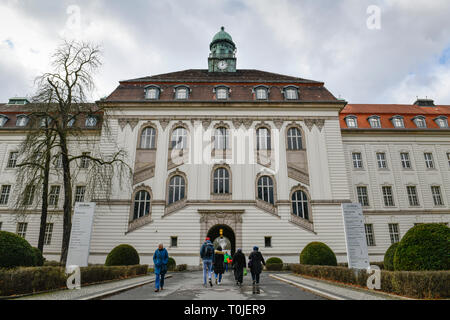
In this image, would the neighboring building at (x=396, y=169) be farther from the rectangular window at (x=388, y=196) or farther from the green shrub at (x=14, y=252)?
the green shrub at (x=14, y=252)

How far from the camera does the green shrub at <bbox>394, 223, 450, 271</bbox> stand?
8.43 meters

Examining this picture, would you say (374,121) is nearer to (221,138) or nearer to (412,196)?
(412,196)

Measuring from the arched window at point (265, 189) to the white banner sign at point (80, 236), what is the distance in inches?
616

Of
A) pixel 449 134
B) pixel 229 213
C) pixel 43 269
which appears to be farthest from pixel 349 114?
pixel 43 269

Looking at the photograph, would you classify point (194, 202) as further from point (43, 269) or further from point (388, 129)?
point (388, 129)

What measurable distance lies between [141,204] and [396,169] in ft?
90.9

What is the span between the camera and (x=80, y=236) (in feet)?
42.6

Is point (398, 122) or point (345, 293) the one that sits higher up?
point (398, 122)

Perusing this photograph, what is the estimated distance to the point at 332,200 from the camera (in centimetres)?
2488

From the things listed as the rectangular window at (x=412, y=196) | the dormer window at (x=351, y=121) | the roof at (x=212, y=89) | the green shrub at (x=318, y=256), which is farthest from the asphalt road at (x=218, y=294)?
the dormer window at (x=351, y=121)

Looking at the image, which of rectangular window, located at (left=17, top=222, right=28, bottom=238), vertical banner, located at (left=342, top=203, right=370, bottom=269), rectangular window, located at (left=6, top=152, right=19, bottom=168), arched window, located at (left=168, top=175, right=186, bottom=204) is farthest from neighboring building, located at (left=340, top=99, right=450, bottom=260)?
rectangular window, located at (left=6, top=152, right=19, bottom=168)

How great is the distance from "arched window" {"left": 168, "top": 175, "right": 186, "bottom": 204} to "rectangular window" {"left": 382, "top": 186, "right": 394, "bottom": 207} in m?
21.7

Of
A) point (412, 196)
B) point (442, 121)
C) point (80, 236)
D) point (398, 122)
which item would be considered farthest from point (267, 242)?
point (442, 121)

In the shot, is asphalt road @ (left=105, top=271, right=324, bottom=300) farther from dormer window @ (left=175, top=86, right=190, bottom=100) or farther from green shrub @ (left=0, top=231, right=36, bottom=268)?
dormer window @ (left=175, top=86, right=190, bottom=100)
